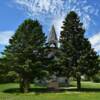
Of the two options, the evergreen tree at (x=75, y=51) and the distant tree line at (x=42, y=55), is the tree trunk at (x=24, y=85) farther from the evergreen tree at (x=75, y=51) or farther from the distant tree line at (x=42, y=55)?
the evergreen tree at (x=75, y=51)

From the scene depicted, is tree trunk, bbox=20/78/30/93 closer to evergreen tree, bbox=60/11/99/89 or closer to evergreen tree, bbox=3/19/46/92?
evergreen tree, bbox=3/19/46/92

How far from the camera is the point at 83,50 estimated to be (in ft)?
169

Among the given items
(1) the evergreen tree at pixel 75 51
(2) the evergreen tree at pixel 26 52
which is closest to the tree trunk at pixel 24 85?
(2) the evergreen tree at pixel 26 52

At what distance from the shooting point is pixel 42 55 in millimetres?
48188

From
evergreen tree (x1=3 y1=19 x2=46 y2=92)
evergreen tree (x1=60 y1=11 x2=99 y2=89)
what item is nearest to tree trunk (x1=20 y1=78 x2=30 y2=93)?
evergreen tree (x1=3 y1=19 x2=46 y2=92)

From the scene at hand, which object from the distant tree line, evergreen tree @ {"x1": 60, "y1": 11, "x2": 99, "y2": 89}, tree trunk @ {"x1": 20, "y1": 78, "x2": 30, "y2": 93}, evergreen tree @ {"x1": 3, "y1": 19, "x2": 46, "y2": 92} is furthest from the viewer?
evergreen tree @ {"x1": 60, "y1": 11, "x2": 99, "y2": 89}

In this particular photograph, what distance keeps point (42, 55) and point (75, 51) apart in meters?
6.49

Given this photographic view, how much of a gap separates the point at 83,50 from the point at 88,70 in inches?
136

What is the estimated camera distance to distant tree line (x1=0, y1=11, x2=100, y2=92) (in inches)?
1834

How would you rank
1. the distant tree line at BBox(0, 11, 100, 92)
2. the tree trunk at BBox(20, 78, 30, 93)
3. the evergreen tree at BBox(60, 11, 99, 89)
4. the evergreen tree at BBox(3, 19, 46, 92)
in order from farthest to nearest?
1. the evergreen tree at BBox(60, 11, 99, 89)
2. the tree trunk at BBox(20, 78, 30, 93)
3. the distant tree line at BBox(0, 11, 100, 92)
4. the evergreen tree at BBox(3, 19, 46, 92)

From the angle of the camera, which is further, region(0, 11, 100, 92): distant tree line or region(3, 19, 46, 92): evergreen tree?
region(0, 11, 100, 92): distant tree line

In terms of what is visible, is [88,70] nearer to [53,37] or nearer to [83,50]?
[83,50]

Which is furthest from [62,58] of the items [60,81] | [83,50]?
[60,81]

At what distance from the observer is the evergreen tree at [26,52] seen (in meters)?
46.3
